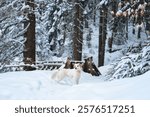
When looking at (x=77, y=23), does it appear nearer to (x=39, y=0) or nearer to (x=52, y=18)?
(x=39, y=0)

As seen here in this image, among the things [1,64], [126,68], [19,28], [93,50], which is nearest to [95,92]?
[126,68]

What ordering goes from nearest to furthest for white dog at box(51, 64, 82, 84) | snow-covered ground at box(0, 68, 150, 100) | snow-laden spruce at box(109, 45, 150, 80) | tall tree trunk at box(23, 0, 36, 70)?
1. snow-covered ground at box(0, 68, 150, 100)
2. white dog at box(51, 64, 82, 84)
3. snow-laden spruce at box(109, 45, 150, 80)
4. tall tree trunk at box(23, 0, 36, 70)

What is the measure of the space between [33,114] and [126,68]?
22.6ft

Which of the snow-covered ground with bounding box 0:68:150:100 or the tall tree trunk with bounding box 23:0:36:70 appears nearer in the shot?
the snow-covered ground with bounding box 0:68:150:100

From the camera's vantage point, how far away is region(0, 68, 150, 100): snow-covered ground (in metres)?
8.38

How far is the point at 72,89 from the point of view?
10.6 meters

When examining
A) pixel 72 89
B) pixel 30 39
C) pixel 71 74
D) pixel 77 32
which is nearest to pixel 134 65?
pixel 71 74

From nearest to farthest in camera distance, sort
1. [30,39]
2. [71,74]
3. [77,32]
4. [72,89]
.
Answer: [72,89] < [71,74] < [30,39] < [77,32]

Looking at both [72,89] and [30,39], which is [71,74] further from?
[30,39]

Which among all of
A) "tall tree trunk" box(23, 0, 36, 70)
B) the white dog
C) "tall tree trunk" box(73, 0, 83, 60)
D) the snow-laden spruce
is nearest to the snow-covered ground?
the white dog

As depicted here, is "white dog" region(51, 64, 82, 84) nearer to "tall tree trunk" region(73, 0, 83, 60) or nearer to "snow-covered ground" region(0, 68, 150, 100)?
"snow-covered ground" region(0, 68, 150, 100)

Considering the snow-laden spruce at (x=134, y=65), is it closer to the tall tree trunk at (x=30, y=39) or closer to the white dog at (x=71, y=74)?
the white dog at (x=71, y=74)

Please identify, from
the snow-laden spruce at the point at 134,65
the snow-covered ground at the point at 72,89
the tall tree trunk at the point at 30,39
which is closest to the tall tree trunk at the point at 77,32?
the tall tree trunk at the point at 30,39

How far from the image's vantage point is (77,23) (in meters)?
22.8
